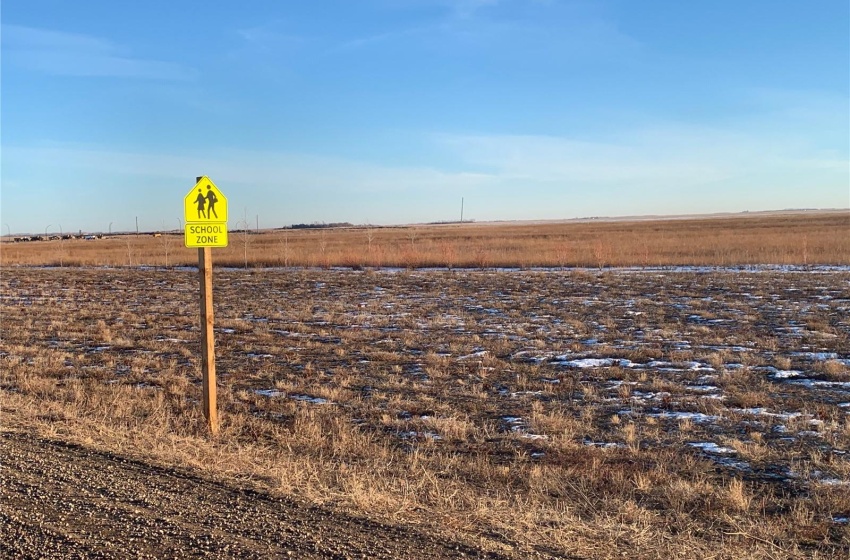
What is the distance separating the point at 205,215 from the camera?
687cm

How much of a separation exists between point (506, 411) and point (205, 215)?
4.31m

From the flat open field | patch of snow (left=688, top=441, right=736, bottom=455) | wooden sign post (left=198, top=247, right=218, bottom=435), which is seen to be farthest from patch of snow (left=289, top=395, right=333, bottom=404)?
patch of snow (left=688, top=441, right=736, bottom=455)

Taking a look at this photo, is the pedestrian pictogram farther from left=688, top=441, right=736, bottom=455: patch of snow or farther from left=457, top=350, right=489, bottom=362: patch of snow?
left=457, top=350, right=489, bottom=362: patch of snow

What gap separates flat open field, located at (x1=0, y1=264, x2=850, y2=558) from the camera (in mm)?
4898

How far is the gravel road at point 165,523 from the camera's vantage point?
13.1ft

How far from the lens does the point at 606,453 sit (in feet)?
21.8

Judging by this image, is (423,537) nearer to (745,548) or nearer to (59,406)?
(745,548)

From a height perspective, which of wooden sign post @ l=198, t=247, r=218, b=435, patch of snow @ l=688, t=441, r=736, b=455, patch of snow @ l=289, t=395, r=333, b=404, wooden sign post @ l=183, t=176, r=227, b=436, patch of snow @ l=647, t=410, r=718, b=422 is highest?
wooden sign post @ l=183, t=176, r=227, b=436

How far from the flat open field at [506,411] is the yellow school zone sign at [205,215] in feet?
6.59

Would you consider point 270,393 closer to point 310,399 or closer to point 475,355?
point 310,399

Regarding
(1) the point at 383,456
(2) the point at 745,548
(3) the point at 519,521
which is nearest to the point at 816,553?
(2) the point at 745,548

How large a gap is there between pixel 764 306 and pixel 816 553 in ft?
48.3

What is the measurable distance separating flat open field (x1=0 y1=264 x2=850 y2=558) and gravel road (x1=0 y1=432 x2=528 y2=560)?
0.87 ft

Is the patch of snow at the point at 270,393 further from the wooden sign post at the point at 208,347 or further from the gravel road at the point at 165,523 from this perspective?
the gravel road at the point at 165,523
